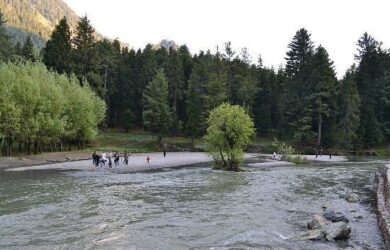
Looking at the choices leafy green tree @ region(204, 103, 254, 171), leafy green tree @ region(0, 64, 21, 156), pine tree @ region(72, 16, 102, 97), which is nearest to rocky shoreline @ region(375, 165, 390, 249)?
leafy green tree @ region(204, 103, 254, 171)

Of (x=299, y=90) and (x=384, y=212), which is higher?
(x=299, y=90)

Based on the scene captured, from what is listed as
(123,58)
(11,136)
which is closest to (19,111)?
(11,136)

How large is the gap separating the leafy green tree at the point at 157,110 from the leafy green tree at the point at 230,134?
135ft

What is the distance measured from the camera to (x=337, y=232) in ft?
69.6

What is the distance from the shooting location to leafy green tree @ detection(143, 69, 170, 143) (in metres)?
94.6

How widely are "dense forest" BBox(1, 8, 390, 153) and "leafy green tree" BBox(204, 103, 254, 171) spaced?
41112mm

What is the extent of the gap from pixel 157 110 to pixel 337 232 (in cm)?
7733

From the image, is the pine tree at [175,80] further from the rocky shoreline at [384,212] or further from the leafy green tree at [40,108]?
the rocky shoreline at [384,212]

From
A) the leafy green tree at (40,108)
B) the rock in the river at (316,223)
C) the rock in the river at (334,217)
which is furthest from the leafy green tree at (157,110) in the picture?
the rock in the river at (316,223)

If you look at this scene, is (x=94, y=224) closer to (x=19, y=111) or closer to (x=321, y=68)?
(x=19, y=111)

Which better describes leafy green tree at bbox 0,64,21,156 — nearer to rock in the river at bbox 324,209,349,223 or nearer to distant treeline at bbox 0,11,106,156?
distant treeline at bbox 0,11,106,156

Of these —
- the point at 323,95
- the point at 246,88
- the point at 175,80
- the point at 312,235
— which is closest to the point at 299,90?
the point at 323,95

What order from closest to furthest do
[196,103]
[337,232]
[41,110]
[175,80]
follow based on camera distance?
[337,232] → [41,110] → [196,103] → [175,80]

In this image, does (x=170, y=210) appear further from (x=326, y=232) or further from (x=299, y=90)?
(x=299, y=90)
